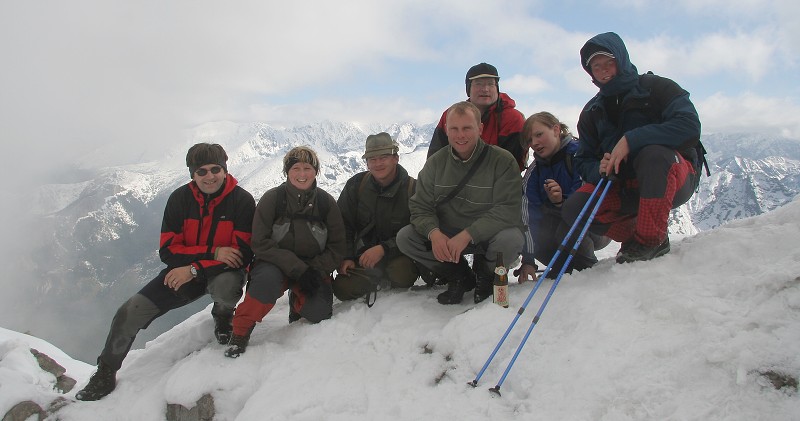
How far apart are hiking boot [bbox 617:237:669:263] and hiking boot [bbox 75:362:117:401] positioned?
7432 mm

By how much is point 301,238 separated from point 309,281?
0.72 m

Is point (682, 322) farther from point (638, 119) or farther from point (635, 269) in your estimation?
point (638, 119)

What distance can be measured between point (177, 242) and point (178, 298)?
0.88 metres

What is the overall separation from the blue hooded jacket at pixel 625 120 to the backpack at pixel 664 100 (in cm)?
2

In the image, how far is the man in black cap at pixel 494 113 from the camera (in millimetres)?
7840

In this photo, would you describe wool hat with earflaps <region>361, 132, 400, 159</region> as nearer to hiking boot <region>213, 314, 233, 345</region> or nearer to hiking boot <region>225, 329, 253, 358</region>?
hiking boot <region>225, 329, 253, 358</region>

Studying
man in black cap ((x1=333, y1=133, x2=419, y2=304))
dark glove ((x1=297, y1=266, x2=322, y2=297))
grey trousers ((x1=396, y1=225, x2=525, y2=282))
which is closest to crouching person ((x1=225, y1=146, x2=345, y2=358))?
dark glove ((x1=297, y1=266, x2=322, y2=297))

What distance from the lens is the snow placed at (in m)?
3.48

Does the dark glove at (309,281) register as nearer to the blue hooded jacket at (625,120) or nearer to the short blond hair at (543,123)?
the short blond hair at (543,123)

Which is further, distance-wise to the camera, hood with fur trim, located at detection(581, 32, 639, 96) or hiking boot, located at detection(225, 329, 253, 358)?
hiking boot, located at detection(225, 329, 253, 358)

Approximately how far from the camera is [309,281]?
6484mm

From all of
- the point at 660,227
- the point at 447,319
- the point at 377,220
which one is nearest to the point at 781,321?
the point at 660,227

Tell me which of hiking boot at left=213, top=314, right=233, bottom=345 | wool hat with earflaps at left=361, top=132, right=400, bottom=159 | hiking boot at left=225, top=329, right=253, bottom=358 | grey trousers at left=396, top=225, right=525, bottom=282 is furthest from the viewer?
wool hat with earflaps at left=361, top=132, right=400, bottom=159

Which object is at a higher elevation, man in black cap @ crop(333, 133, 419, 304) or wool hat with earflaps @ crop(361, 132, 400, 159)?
wool hat with earflaps @ crop(361, 132, 400, 159)
